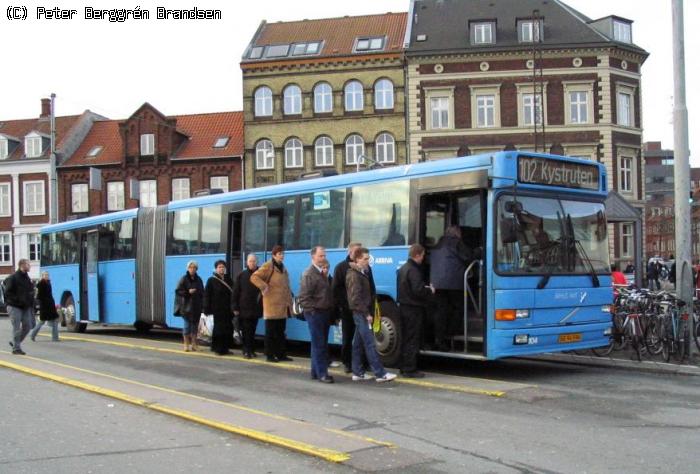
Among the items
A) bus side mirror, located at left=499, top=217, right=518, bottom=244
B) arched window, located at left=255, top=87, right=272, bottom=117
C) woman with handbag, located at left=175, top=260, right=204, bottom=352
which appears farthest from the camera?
arched window, located at left=255, top=87, right=272, bottom=117

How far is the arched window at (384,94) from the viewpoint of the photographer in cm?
4541

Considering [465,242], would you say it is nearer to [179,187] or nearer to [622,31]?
[622,31]

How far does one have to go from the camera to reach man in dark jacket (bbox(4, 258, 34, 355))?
50.5ft

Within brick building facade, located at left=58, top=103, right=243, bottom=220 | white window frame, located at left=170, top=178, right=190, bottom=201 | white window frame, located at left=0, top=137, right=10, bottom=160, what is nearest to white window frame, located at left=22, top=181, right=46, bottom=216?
brick building facade, located at left=58, top=103, right=243, bottom=220

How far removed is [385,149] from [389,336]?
3423 centimetres

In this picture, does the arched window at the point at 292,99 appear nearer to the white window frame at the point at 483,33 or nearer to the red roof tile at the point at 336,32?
the red roof tile at the point at 336,32

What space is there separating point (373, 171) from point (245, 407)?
16.2ft

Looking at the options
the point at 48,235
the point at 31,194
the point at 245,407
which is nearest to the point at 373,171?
the point at 245,407

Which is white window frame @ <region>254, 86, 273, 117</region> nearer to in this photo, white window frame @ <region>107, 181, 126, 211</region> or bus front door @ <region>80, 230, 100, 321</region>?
white window frame @ <region>107, 181, 126, 211</region>

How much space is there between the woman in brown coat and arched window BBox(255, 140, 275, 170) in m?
34.6

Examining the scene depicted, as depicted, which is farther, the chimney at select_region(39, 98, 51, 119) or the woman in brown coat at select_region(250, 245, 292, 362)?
the chimney at select_region(39, 98, 51, 119)

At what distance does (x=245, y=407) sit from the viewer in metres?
9.10

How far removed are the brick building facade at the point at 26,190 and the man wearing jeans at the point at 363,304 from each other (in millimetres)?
48152

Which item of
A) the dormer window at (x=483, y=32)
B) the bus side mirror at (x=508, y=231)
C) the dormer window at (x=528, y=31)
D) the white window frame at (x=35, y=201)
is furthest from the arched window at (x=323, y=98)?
the bus side mirror at (x=508, y=231)
